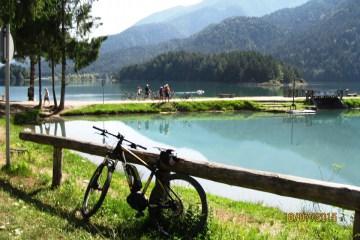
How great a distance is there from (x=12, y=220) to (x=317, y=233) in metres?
4.29

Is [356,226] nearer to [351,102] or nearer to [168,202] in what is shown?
[168,202]

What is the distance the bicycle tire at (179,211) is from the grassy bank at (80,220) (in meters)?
0.18

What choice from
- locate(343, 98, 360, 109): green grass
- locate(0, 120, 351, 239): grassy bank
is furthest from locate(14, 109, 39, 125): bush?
locate(343, 98, 360, 109): green grass

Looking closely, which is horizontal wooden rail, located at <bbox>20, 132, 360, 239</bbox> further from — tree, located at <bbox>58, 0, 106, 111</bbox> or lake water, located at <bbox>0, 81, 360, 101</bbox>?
lake water, located at <bbox>0, 81, 360, 101</bbox>

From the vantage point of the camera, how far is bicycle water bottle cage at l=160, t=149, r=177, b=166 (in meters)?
6.67

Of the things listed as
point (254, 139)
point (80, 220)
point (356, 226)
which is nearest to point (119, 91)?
point (254, 139)

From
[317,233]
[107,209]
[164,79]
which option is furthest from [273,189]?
[164,79]

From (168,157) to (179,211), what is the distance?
2.39 ft

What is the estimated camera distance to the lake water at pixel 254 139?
64.8ft

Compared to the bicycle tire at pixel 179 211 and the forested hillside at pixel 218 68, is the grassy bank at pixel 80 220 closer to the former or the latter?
the bicycle tire at pixel 179 211

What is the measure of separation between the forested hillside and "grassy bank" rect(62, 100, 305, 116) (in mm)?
96611

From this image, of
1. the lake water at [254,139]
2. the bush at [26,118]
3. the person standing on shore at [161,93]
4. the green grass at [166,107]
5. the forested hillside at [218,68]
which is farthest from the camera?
the forested hillside at [218,68]

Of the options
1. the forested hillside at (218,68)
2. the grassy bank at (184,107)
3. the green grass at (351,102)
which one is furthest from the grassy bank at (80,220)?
the forested hillside at (218,68)

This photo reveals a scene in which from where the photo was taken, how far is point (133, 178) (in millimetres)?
7070
